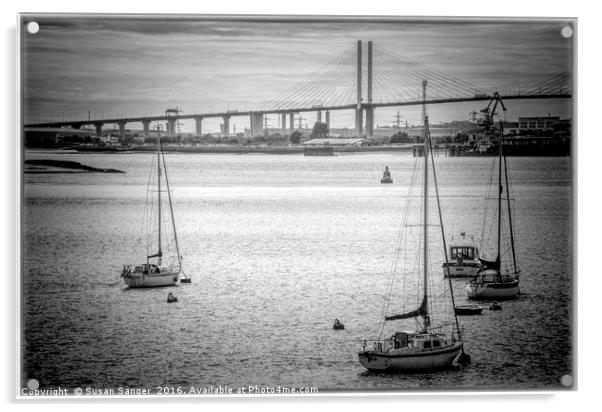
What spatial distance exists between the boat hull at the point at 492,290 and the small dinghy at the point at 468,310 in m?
0.17

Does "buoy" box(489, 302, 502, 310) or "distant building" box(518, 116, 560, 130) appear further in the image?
"buoy" box(489, 302, 502, 310)

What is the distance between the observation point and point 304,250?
791 centimetres

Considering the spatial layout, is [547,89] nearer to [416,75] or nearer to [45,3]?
[416,75]

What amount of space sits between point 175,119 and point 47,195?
3.18 feet

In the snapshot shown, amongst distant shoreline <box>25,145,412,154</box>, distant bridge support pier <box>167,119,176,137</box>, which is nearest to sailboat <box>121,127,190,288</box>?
distant shoreline <box>25,145,412,154</box>

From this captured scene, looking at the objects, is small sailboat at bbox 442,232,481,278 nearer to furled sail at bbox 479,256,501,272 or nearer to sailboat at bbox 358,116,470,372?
furled sail at bbox 479,256,501,272

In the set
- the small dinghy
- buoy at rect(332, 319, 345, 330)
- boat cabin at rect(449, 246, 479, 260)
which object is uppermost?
boat cabin at rect(449, 246, 479, 260)

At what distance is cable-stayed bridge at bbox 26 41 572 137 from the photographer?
6.43 meters

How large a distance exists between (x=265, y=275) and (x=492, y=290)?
5.41 ft

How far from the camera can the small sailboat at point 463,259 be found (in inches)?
304

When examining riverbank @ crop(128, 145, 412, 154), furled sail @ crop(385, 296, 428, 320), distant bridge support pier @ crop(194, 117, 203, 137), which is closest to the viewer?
furled sail @ crop(385, 296, 428, 320)

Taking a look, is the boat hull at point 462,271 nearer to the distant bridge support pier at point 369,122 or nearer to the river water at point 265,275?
the river water at point 265,275

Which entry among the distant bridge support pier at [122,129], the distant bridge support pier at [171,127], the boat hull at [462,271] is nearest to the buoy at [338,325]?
the boat hull at [462,271]

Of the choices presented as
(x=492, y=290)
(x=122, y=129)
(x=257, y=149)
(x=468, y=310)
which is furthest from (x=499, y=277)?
(x=122, y=129)
